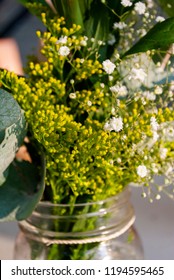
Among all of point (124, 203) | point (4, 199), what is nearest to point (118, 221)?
point (124, 203)

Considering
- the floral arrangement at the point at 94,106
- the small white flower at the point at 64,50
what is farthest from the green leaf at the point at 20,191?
the small white flower at the point at 64,50

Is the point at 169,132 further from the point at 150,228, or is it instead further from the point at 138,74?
the point at 150,228

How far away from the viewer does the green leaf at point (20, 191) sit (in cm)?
49

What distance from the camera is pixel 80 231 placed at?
0.53 m

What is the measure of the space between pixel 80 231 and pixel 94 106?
0.49 ft

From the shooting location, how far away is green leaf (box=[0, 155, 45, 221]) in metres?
0.49

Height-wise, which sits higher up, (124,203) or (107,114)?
(107,114)

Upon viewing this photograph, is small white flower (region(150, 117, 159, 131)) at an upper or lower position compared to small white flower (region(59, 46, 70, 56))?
lower

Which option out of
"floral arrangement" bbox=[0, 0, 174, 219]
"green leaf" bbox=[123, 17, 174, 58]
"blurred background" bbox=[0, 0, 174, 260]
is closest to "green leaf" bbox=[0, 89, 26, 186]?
"floral arrangement" bbox=[0, 0, 174, 219]

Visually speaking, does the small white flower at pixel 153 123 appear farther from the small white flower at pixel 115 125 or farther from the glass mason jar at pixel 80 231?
the glass mason jar at pixel 80 231

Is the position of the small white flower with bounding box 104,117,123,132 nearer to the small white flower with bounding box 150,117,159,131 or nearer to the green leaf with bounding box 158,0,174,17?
the small white flower with bounding box 150,117,159,131
